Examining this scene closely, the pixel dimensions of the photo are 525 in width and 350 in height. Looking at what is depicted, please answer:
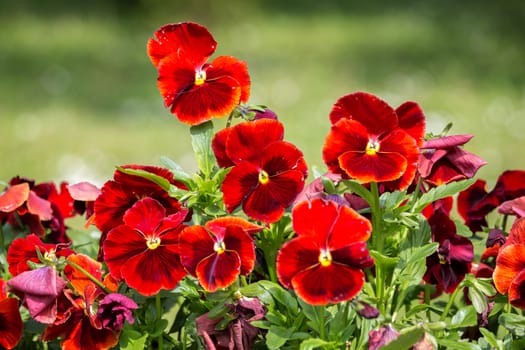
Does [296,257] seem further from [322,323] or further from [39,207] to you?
[39,207]

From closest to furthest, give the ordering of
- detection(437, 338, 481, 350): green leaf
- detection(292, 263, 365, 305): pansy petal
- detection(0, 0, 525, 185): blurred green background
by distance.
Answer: detection(292, 263, 365, 305): pansy petal → detection(437, 338, 481, 350): green leaf → detection(0, 0, 525, 185): blurred green background

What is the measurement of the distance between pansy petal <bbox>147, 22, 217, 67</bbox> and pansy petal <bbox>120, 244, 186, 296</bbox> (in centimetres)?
29

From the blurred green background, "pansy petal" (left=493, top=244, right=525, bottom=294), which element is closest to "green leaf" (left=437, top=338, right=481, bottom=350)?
"pansy petal" (left=493, top=244, right=525, bottom=294)

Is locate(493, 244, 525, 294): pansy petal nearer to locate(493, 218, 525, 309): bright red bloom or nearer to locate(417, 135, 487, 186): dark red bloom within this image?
locate(493, 218, 525, 309): bright red bloom

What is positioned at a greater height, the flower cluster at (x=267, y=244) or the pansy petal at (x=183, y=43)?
the pansy petal at (x=183, y=43)

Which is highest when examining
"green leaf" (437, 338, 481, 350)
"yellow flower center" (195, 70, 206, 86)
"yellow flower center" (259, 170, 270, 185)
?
"yellow flower center" (195, 70, 206, 86)

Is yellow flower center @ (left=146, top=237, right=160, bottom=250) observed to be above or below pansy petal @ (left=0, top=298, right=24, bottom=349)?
above

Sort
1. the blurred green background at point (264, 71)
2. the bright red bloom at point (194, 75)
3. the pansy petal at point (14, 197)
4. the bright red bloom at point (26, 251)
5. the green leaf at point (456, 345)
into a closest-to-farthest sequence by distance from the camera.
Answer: the green leaf at point (456, 345) < the bright red bloom at point (194, 75) < the bright red bloom at point (26, 251) < the pansy petal at point (14, 197) < the blurred green background at point (264, 71)

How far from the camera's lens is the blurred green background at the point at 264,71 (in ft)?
16.5

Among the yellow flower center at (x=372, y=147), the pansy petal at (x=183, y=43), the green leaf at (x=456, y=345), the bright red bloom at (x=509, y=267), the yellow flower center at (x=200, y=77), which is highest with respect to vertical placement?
the pansy petal at (x=183, y=43)

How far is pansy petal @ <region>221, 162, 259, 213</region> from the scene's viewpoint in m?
1.32

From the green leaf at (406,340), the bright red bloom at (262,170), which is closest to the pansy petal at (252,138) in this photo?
the bright red bloom at (262,170)

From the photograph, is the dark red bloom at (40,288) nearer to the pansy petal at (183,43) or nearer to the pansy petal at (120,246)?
the pansy petal at (120,246)

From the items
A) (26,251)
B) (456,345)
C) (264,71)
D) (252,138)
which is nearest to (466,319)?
(456,345)
